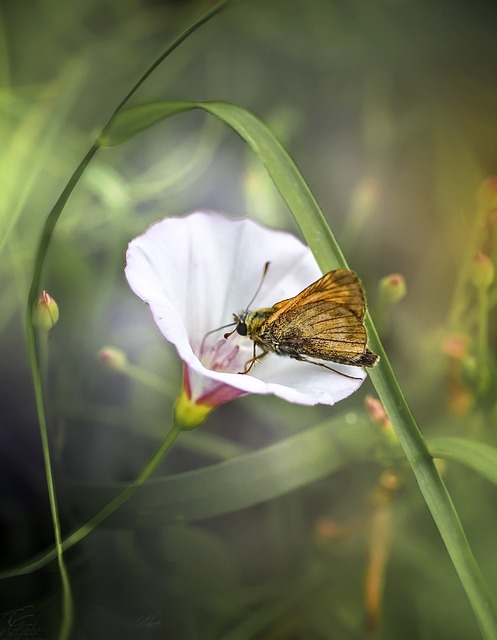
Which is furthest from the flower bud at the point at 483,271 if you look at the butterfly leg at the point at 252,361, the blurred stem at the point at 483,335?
the butterfly leg at the point at 252,361

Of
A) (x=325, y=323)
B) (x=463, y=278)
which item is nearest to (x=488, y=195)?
(x=463, y=278)

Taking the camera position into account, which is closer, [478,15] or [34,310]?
[34,310]

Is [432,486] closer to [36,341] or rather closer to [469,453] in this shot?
[469,453]

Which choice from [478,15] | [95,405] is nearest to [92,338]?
[95,405]

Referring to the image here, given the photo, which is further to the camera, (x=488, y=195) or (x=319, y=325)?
(x=488, y=195)

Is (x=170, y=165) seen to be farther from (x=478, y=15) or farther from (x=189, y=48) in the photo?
(x=478, y=15)

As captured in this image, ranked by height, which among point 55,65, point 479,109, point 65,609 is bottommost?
point 65,609

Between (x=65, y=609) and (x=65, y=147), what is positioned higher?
(x=65, y=147)
